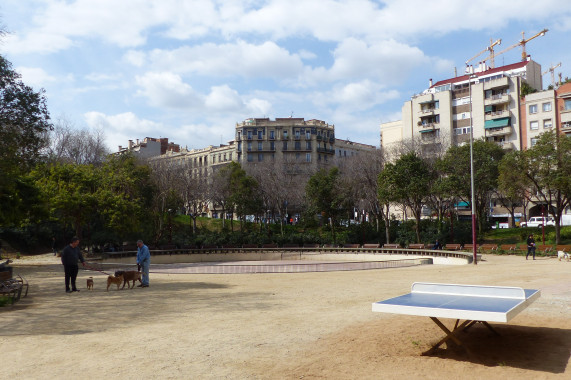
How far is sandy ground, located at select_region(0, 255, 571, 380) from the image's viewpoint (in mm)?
6430

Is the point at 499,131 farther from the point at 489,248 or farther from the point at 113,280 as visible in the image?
the point at 113,280

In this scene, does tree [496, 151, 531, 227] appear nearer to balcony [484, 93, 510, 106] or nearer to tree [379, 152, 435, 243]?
tree [379, 152, 435, 243]

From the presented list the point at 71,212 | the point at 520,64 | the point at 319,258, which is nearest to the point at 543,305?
the point at 319,258

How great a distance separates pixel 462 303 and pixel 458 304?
0.16 meters

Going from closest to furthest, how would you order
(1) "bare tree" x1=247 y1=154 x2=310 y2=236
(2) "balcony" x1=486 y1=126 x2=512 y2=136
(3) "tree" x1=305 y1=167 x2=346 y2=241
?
(3) "tree" x1=305 y1=167 x2=346 y2=241 → (1) "bare tree" x1=247 y1=154 x2=310 y2=236 → (2) "balcony" x1=486 y1=126 x2=512 y2=136

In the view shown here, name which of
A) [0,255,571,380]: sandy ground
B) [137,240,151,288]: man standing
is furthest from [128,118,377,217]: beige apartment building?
[0,255,571,380]: sandy ground

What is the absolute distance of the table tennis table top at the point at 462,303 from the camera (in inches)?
252

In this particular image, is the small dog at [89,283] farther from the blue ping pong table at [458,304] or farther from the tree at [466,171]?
the tree at [466,171]

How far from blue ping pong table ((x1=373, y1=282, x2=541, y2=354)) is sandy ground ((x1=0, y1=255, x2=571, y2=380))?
0.66m

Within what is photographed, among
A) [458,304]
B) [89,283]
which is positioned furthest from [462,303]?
[89,283]

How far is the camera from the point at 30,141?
2069 cm

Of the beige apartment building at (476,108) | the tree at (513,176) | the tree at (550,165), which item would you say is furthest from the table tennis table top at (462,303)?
the beige apartment building at (476,108)

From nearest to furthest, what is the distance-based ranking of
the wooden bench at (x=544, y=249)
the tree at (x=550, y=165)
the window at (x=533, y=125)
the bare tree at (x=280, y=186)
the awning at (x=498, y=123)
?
the wooden bench at (x=544, y=249), the tree at (x=550, y=165), the bare tree at (x=280, y=186), the window at (x=533, y=125), the awning at (x=498, y=123)

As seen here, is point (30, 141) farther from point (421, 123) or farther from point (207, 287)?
point (421, 123)
